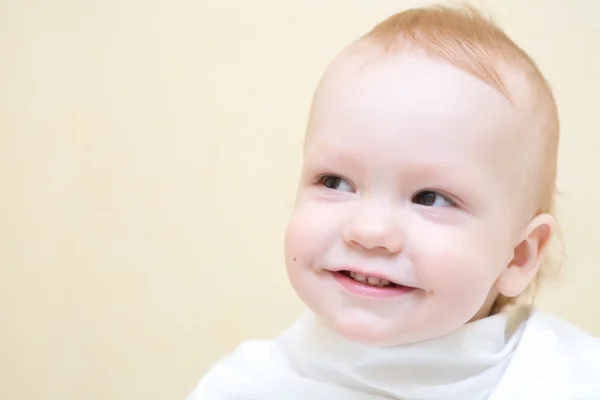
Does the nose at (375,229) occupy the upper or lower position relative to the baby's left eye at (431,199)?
lower

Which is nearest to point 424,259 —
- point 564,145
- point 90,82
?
point 564,145

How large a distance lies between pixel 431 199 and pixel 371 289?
3.7 inches

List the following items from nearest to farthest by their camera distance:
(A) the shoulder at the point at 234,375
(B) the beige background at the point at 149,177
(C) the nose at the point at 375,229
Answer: (C) the nose at the point at 375,229 < (A) the shoulder at the point at 234,375 < (B) the beige background at the point at 149,177

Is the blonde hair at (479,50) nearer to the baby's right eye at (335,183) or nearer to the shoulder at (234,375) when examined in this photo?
the baby's right eye at (335,183)

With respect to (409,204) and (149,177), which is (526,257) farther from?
(149,177)

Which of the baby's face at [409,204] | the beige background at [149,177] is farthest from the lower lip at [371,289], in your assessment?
the beige background at [149,177]

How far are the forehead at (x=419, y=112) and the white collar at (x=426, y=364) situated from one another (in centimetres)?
18

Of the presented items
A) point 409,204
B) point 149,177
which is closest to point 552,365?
point 409,204

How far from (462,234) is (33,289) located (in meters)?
0.80

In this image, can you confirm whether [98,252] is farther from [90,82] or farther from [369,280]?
[369,280]

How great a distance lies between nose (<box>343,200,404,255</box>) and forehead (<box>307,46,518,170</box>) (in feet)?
0.16

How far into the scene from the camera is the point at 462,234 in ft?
2.18

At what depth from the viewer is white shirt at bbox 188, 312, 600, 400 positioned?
713 millimetres

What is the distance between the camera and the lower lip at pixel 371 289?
0.66 metres
